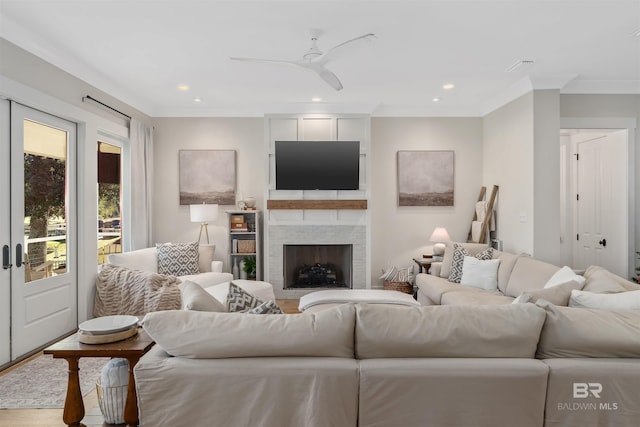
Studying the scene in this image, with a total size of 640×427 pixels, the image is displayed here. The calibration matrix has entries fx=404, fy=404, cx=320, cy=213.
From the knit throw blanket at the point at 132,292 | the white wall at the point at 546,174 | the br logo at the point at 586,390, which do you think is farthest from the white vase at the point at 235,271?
the br logo at the point at 586,390

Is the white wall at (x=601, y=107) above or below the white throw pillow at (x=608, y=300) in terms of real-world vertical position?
above

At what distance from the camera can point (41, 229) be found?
3.63m

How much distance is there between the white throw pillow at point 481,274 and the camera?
14.2ft

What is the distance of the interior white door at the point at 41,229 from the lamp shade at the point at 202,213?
149 cm

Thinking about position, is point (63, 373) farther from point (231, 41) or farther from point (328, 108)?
point (328, 108)

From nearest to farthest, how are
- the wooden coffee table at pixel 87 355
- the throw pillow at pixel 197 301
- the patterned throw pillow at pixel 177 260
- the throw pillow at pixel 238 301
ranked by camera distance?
the wooden coffee table at pixel 87 355
the throw pillow at pixel 197 301
the throw pillow at pixel 238 301
the patterned throw pillow at pixel 177 260

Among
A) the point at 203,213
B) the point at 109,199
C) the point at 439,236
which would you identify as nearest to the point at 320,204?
the point at 203,213

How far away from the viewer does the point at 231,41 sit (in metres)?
3.44

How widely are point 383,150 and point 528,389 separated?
15.2 ft

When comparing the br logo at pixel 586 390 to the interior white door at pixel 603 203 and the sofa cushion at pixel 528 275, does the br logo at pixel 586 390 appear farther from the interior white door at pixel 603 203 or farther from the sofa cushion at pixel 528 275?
the interior white door at pixel 603 203

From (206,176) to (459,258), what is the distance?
3.63m

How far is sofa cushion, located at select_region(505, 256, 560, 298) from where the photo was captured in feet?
12.0

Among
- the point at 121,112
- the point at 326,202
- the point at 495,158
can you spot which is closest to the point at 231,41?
the point at 121,112

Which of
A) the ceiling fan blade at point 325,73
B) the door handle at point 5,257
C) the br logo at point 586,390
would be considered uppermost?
the ceiling fan blade at point 325,73
